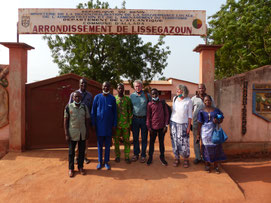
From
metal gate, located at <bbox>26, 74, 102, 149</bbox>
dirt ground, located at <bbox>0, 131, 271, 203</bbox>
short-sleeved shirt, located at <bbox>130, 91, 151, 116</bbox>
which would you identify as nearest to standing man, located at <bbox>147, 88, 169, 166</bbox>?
short-sleeved shirt, located at <bbox>130, 91, 151, 116</bbox>

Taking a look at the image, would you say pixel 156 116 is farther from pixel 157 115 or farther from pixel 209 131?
pixel 209 131

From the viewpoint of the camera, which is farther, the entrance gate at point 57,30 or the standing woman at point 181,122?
the entrance gate at point 57,30

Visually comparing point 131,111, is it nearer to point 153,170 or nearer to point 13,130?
point 153,170

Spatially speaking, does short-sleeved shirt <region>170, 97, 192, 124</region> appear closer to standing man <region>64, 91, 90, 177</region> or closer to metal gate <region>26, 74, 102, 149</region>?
standing man <region>64, 91, 90, 177</region>

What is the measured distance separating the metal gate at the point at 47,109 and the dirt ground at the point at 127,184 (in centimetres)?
85

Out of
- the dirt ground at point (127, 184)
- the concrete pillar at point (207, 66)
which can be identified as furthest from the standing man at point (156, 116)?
the concrete pillar at point (207, 66)

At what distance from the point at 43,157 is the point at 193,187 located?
3650 millimetres

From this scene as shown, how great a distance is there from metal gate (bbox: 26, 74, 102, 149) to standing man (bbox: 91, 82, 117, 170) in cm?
167

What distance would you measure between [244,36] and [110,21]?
10165mm

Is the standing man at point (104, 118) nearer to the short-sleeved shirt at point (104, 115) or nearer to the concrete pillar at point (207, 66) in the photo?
the short-sleeved shirt at point (104, 115)

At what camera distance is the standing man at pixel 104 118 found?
12.8 feet

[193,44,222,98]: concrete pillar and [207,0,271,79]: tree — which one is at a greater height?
[207,0,271,79]: tree

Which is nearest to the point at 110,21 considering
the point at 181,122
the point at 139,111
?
the point at 139,111

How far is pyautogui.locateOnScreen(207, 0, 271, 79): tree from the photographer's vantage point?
35.6 ft
